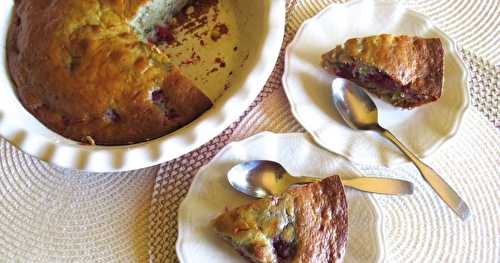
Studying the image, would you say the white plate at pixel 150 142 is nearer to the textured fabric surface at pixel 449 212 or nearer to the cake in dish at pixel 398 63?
the cake in dish at pixel 398 63

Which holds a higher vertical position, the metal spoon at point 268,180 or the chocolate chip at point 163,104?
the chocolate chip at point 163,104

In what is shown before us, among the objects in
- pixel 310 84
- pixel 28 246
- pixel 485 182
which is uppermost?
pixel 310 84

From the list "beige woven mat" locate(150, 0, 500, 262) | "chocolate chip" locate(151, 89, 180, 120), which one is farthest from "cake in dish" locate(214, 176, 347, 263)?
"chocolate chip" locate(151, 89, 180, 120)

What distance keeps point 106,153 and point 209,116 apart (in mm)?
238

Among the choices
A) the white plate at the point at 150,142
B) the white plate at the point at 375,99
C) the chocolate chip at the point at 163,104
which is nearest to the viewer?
the white plate at the point at 150,142

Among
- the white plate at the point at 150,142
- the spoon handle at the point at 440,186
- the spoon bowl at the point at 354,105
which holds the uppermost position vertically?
the white plate at the point at 150,142

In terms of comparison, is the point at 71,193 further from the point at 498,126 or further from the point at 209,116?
the point at 498,126

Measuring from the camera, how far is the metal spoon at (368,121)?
1.29 metres

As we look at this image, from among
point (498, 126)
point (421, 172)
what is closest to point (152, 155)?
point (421, 172)

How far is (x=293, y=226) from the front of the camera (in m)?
1.20

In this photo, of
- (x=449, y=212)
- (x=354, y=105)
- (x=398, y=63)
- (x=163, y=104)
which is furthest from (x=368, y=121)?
(x=163, y=104)

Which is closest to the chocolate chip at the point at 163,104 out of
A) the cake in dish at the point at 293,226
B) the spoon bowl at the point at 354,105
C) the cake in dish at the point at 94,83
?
the cake in dish at the point at 94,83

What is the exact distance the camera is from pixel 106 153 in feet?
3.69

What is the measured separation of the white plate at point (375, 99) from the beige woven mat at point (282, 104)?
53 mm
